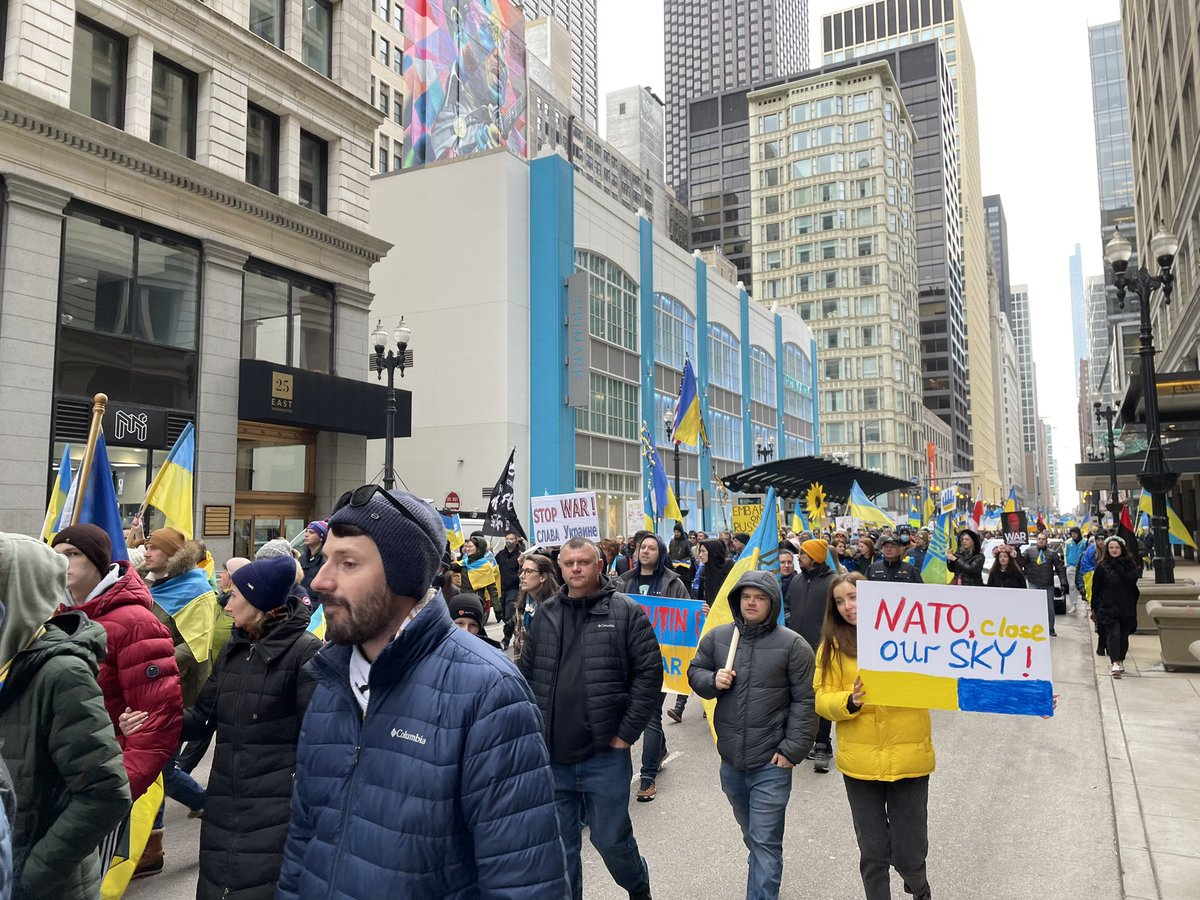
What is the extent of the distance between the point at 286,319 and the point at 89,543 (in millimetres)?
20997

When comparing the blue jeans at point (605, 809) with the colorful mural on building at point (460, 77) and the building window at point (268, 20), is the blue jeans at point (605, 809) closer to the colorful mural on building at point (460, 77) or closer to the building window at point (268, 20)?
the building window at point (268, 20)

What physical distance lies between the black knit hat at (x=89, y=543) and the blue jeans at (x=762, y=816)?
3.58 metres

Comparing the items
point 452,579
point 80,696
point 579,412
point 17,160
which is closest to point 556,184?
point 579,412

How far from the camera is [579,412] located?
130 ft

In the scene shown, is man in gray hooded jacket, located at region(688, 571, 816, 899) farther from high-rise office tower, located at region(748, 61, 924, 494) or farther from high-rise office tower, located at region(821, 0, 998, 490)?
high-rise office tower, located at region(821, 0, 998, 490)

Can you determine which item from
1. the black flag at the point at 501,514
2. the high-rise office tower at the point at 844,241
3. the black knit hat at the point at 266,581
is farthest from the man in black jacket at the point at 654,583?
the high-rise office tower at the point at 844,241

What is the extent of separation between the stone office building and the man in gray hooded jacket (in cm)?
1697

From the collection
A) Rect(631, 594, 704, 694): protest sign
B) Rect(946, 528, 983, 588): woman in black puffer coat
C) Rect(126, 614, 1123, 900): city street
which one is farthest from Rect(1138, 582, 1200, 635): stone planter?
Rect(631, 594, 704, 694): protest sign

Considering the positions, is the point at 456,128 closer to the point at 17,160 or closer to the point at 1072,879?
the point at 17,160

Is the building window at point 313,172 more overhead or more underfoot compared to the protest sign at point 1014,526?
more overhead

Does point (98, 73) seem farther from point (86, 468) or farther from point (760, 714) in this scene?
point (760, 714)

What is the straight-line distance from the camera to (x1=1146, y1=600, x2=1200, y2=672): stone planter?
12344mm

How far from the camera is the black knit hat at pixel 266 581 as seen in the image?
12.9ft

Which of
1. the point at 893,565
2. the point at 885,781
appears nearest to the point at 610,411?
the point at 893,565
